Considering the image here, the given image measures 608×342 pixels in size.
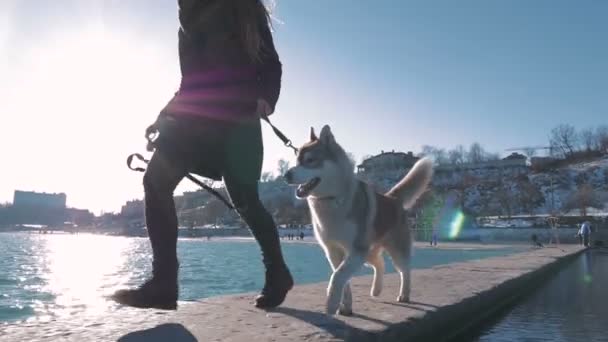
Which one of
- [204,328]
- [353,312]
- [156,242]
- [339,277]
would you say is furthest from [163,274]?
[353,312]

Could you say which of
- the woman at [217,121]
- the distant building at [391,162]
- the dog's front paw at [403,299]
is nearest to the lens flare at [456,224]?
the distant building at [391,162]

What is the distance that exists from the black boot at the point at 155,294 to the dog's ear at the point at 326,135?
1.44 m

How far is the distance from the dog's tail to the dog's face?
1.44 meters

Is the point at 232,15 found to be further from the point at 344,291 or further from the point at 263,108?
the point at 344,291

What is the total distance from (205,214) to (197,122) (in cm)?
15277

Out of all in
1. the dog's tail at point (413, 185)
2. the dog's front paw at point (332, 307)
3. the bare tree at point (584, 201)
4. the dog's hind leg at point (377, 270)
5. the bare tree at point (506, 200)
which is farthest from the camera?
the bare tree at point (506, 200)

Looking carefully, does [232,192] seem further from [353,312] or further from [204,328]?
[353,312]

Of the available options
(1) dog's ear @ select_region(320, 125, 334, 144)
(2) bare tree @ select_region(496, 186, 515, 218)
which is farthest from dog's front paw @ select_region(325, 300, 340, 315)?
(2) bare tree @ select_region(496, 186, 515, 218)

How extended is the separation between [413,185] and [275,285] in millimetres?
2256

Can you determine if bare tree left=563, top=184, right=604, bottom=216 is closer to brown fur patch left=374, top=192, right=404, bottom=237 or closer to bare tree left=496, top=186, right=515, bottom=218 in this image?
bare tree left=496, top=186, right=515, bottom=218

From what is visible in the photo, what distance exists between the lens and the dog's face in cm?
354

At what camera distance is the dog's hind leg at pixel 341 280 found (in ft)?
10.7

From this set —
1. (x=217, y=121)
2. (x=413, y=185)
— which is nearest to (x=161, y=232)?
(x=217, y=121)

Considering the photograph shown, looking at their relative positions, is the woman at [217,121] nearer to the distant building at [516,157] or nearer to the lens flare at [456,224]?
the lens flare at [456,224]
